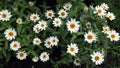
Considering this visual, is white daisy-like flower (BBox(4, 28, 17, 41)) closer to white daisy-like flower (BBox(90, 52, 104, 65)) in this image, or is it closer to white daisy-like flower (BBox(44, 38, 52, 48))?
white daisy-like flower (BBox(44, 38, 52, 48))

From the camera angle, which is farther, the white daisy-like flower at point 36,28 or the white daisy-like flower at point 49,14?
the white daisy-like flower at point 49,14

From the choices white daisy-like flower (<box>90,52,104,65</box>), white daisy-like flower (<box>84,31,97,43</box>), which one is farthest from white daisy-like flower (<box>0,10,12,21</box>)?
white daisy-like flower (<box>90,52,104,65</box>)

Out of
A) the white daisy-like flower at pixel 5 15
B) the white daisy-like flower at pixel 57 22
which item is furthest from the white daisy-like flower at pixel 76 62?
the white daisy-like flower at pixel 5 15

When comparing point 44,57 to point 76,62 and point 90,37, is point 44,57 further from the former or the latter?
point 90,37

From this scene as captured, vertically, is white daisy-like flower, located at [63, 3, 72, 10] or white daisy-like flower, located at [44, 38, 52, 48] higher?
white daisy-like flower, located at [63, 3, 72, 10]

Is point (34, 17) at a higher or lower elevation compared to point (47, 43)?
higher

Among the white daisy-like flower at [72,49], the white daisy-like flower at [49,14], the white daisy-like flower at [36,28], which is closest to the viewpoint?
the white daisy-like flower at [72,49]

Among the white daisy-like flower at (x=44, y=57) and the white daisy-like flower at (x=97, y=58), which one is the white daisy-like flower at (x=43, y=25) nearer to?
the white daisy-like flower at (x=44, y=57)

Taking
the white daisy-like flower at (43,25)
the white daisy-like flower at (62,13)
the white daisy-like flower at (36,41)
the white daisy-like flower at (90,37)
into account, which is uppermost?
the white daisy-like flower at (62,13)

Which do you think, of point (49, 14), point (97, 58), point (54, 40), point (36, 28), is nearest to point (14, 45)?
point (36, 28)

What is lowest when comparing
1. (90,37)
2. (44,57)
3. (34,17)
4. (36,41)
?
(44,57)

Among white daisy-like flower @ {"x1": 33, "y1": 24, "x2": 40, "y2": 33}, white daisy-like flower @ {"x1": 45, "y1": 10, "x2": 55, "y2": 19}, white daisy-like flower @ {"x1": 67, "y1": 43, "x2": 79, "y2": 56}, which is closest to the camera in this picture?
white daisy-like flower @ {"x1": 67, "y1": 43, "x2": 79, "y2": 56}
